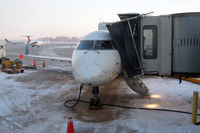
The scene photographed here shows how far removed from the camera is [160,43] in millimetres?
9562

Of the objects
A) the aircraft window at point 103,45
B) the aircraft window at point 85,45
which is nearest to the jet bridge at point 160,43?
the aircraft window at point 103,45

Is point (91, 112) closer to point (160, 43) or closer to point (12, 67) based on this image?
point (160, 43)

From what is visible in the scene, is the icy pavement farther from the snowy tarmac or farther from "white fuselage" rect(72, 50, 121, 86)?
"white fuselage" rect(72, 50, 121, 86)

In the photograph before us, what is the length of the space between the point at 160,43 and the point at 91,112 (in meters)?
4.62

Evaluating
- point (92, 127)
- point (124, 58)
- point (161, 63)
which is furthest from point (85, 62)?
point (161, 63)

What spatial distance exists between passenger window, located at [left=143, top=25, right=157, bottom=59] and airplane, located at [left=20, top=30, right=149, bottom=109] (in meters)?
1.38

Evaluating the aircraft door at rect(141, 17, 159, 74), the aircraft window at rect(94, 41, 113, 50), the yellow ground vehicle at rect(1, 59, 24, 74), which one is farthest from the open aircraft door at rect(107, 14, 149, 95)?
the yellow ground vehicle at rect(1, 59, 24, 74)

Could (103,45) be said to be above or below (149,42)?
below

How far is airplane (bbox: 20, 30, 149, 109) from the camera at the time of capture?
8.89 metres

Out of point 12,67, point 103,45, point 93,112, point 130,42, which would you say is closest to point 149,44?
point 130,42

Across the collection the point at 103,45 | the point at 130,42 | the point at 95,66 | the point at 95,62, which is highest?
the point at 130,42

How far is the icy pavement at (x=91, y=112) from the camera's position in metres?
8.06

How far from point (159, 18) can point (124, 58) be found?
2.44 metres

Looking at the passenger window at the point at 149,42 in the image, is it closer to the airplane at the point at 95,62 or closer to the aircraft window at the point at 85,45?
the airplane at the point at 95,62
